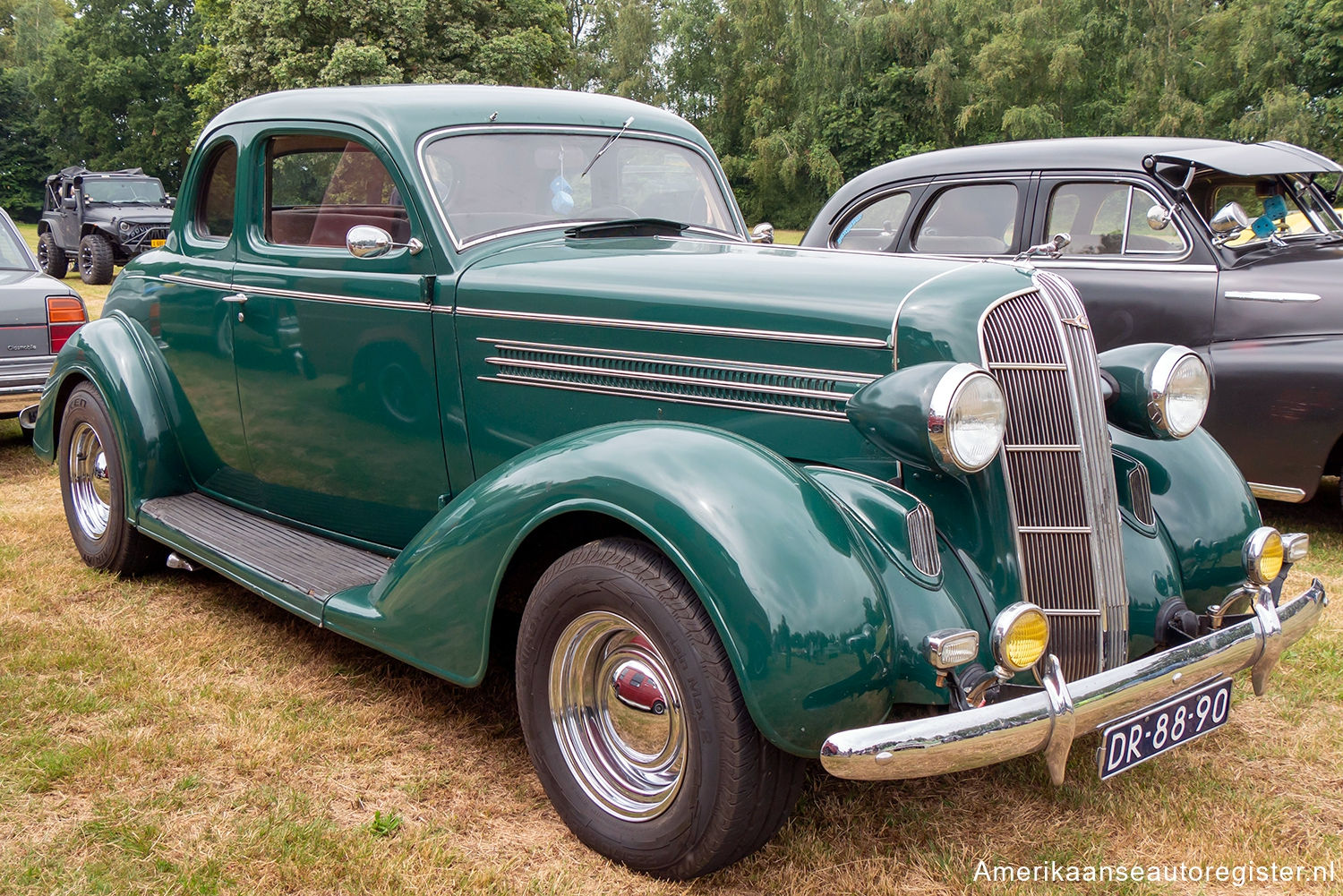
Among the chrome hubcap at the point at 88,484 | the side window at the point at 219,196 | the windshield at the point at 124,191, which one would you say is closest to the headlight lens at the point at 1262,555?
the side window at the point at 219,196

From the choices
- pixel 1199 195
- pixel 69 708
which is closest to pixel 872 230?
pixel 1199 195

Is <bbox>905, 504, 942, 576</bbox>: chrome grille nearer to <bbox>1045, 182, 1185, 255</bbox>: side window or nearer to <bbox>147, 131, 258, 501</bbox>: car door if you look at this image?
<bbox>147, 131, 258, 501</bbox>: car door

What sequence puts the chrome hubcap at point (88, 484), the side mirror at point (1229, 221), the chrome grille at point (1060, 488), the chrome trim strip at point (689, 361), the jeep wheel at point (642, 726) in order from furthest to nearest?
the side mirror at point (1229, 221)
the chrome hubcap at point (88, 484)
the chrome trim strip at point (689, 361)
the chrome grille at point (1060, 488)
the jeep wheel at point (642, 726)

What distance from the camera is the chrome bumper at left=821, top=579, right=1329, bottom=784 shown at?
204 centimetres

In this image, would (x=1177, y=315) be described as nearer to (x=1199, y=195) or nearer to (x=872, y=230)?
(x=1199, y=195)

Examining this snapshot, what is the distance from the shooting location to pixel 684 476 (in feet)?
7.59

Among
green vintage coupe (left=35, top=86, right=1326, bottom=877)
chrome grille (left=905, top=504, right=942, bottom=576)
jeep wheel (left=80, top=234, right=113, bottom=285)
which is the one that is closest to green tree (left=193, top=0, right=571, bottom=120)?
jeep wheel (left=80, top=234, right=113, bottom=285)

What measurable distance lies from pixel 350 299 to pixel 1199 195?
441 centimetres

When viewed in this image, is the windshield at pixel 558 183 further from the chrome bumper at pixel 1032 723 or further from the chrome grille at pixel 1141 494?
the chrome bumper at pixel 1032 723

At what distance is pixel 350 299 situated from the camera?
3.48 metres

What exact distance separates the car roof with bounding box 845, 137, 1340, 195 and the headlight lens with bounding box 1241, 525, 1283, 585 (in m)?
3.17

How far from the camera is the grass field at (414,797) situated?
2.47m

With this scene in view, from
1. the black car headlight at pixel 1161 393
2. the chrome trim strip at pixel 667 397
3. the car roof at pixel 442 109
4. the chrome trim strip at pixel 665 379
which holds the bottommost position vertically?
the black car headlight at pixel 1161 393

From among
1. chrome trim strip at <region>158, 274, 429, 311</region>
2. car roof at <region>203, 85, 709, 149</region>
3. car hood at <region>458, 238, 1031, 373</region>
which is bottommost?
chrome trim strip at <region>158, 274, 429, 311</region>
